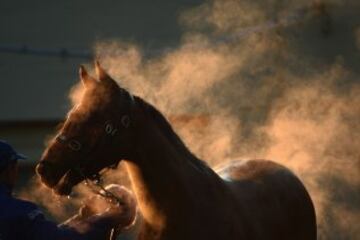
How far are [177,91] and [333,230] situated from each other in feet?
8.21

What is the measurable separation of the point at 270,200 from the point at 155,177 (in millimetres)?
1409

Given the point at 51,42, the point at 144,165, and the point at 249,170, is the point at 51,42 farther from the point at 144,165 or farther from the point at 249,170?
the point at 144,165

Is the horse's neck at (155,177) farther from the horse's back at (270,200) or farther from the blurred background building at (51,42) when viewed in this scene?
the blurred background building at (51,42)

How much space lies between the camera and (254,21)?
12.4 metres

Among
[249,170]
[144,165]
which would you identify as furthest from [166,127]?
[249,170]

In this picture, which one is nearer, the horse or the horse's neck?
the horse

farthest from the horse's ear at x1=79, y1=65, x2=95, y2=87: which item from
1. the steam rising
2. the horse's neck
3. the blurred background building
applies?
the blurred background building

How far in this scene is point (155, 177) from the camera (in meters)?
5.24

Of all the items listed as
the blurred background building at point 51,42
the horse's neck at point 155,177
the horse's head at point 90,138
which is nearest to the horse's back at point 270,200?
the horse's neck at point 155,177

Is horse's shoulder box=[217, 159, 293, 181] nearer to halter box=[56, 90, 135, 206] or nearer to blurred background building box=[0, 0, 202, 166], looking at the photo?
halter box=[56, 90, 135, 206]

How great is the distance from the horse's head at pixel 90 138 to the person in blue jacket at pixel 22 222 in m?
0.16

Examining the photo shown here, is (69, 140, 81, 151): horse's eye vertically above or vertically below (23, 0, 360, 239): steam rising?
above

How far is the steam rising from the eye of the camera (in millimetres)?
11188

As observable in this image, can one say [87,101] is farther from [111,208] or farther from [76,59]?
[76,59]
